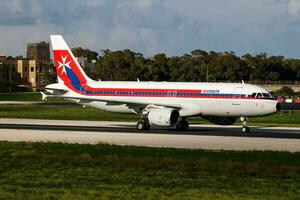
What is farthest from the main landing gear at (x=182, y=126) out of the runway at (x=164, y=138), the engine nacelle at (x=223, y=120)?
the engine nacelle at (x=223, y=120)

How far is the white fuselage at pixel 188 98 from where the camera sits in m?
49.2

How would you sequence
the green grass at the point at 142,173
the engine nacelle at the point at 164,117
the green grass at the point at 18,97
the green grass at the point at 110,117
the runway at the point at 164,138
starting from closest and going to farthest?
the green grass at the point at 142,173
the runway at the point at 164,138
the engine nacelle at the point at 164,117
the green grass at the point at 110,117
the green grass at the point at 18,97

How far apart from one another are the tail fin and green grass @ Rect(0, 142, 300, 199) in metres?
20.8

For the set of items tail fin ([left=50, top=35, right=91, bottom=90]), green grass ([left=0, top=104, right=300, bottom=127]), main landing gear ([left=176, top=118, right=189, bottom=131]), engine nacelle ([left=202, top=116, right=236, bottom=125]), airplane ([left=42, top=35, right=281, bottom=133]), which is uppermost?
tail fin ([left=50, top=35, right=91, bottom=90])

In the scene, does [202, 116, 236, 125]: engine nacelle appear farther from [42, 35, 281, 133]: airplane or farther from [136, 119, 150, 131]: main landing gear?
[136, 119, 150, 131]: main landing gear

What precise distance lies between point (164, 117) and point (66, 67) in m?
12.4

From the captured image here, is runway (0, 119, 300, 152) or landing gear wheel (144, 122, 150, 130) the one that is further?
landing gear wheel (144, 122, 150, 130)

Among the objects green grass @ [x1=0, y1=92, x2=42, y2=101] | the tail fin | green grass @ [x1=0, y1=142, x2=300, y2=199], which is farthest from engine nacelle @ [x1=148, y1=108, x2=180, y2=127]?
green grass @ [x1=0, y1=92, x2=42, y2=101]

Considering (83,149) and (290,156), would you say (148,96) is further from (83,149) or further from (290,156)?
(290,156)

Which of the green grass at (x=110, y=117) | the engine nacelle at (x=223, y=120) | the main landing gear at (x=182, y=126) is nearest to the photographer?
the main landing gear at (x=182, y=126)

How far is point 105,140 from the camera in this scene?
4081cm

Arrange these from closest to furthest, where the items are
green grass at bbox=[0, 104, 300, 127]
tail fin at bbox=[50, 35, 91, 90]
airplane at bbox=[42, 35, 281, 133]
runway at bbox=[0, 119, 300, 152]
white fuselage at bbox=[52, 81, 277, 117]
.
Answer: runway at bbox=[0, 119, 300, 152] → airplane at bbox=[42, 35, 281, 133] → white fuselage at bbox=[52, 81, 277, 117] → tail fin at bbox=[50, 35, 91, 90] → green grass at bbox=[0, 104, 300, 127]

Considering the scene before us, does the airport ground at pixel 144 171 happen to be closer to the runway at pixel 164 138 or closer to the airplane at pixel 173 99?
the runway at pixel 164 138

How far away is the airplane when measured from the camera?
4900 cm
